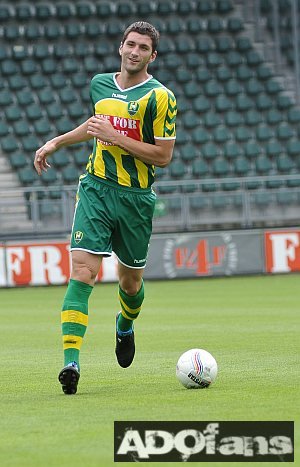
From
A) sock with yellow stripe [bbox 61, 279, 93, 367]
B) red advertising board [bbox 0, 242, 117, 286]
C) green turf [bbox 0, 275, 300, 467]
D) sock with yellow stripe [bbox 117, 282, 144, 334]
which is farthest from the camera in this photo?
red advertising board [bbox 0, 242, 117, 286]

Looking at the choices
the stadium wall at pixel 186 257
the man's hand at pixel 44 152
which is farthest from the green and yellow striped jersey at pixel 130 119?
the stadium wall at pixel 186 257

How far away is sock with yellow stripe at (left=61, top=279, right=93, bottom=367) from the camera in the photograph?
7.24 metres

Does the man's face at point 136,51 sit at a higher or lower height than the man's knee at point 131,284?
higher

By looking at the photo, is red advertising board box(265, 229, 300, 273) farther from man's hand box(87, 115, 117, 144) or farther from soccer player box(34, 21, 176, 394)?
man's hand box(87, 115, 117, 144)

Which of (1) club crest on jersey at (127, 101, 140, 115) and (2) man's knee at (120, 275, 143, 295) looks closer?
(1) club crest on jersey at (127, 101, 140, 115)

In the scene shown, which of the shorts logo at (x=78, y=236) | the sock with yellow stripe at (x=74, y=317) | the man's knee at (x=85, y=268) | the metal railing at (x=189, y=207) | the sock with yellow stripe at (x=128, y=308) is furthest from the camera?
the metal railing at (x=189, y=207)

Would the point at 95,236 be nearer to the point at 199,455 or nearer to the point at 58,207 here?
the point at 199,455

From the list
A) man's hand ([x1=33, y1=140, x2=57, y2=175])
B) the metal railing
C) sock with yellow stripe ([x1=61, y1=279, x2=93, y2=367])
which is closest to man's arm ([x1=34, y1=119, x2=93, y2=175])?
man's hand ([x1=33, y1=140, x2=57, y2=175])

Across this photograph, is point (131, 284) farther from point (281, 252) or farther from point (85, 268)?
point (281, 252)

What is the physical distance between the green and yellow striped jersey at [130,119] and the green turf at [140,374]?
1.44m

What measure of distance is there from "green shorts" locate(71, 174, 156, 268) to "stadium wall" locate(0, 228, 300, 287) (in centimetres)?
1406

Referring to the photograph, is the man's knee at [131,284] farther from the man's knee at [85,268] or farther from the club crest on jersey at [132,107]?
the club crest on jersey at [132,107]

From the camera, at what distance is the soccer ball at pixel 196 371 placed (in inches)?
288

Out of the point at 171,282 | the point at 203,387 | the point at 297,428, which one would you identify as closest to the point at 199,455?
the point at 297,428
